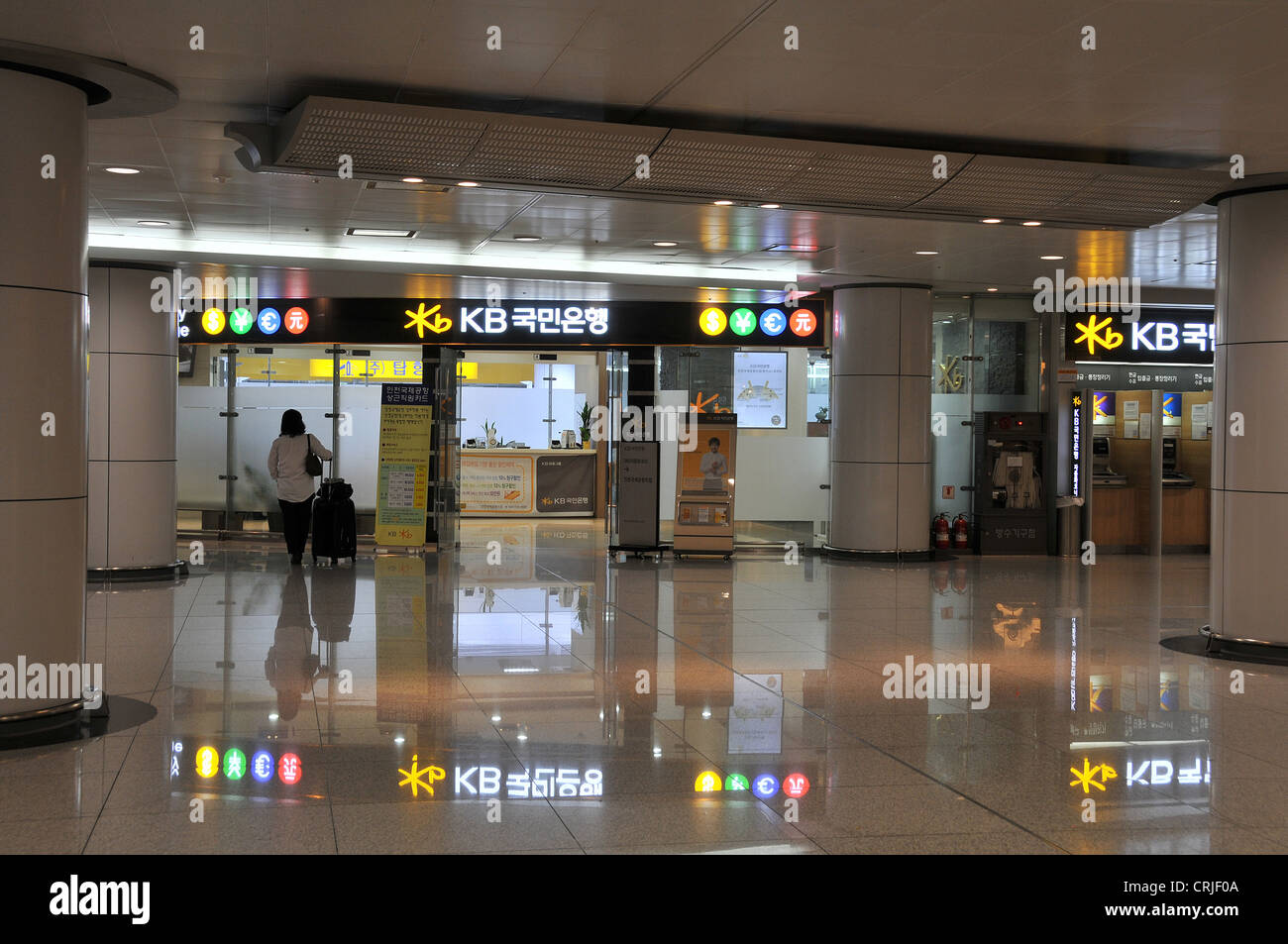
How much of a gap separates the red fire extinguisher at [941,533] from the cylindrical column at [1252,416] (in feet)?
23.6

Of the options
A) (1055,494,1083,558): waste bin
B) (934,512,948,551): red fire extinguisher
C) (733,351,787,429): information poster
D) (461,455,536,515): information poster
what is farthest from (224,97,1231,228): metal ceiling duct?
(461,455,536,515): information poster

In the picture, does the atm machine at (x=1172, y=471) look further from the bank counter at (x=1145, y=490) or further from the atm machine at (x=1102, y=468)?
the atm machine at (x=1102, y=468)

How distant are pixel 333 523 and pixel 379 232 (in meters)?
3.79

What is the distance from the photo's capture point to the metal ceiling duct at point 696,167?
20.0 ft

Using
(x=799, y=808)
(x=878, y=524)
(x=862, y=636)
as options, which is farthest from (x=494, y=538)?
(x=799, y=808)

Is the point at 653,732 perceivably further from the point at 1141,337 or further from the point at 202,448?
the point at 202,448

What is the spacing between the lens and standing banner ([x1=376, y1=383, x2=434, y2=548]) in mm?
14680

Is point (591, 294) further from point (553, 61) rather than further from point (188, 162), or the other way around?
point (553, 61)

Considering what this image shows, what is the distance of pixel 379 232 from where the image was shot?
34.8 feet

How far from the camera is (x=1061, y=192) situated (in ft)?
23.9

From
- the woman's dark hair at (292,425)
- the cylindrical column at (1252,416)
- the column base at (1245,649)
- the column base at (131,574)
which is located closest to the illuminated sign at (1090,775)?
the column base at (1245,649)

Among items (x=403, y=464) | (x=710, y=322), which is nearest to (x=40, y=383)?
(x=403, y=464)

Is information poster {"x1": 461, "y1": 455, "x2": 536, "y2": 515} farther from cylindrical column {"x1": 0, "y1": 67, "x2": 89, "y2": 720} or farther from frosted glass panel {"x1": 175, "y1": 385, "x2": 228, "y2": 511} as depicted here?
cylindrical column {"x1": 0, "y1": 67, "x2": 89, "y2": 720}
